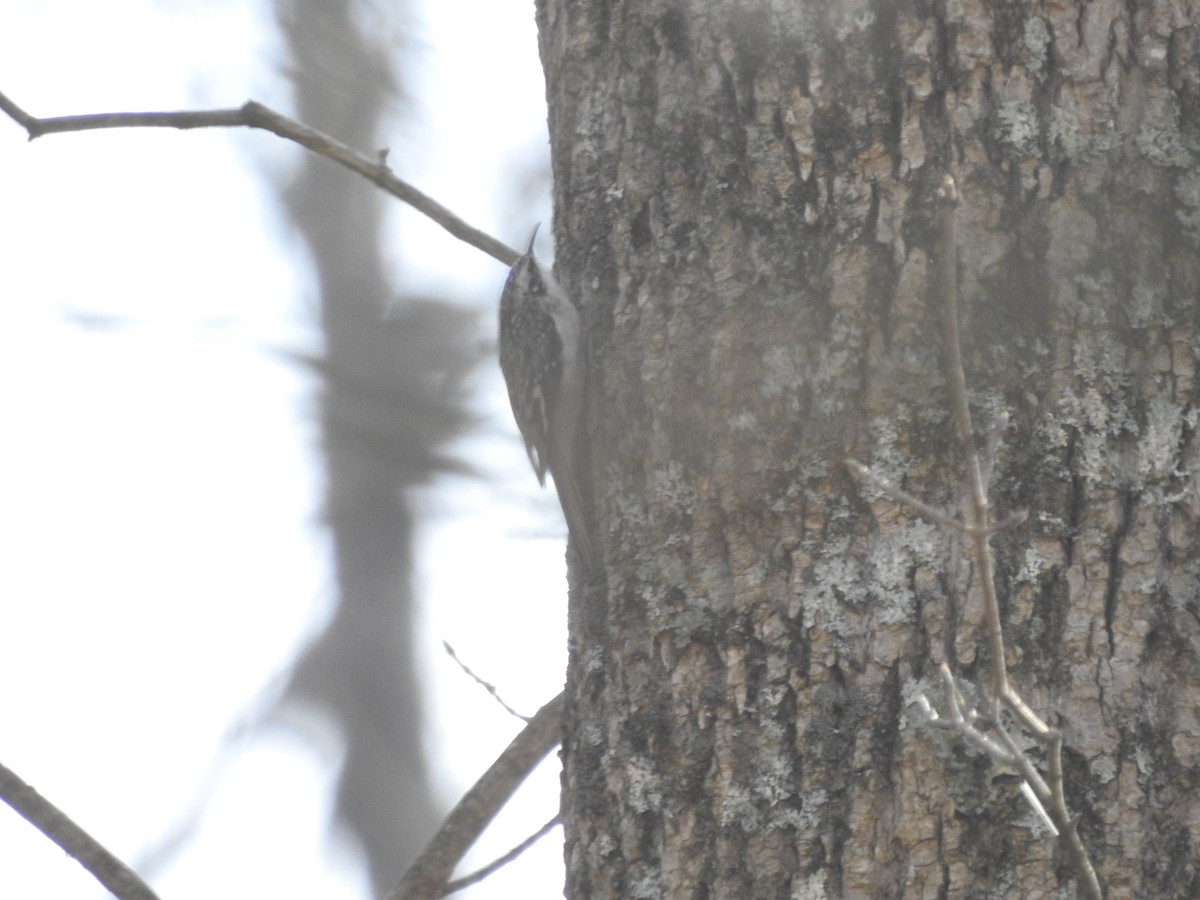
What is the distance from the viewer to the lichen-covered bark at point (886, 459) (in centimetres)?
146

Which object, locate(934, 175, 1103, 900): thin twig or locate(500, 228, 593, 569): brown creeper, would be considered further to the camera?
locate(500, 228, 593, 569): brown creeper

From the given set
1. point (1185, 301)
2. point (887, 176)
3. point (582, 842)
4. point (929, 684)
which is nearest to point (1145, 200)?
point (1185, 301)

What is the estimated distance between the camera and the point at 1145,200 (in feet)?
5.24

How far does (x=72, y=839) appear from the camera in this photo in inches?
77.4

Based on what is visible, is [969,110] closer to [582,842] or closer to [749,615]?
[749,615]

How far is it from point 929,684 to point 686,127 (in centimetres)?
82

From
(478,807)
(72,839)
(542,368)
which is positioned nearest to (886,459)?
(478,807)

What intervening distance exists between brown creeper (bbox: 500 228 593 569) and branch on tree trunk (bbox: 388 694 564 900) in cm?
40

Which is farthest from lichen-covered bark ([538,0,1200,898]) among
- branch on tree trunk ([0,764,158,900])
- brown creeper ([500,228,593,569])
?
branch on tree trunk ([0,764,158,900])

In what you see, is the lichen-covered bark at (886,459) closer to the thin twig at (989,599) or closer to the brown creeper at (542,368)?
the thin twig at (989,599)

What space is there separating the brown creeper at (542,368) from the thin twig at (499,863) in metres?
0.54

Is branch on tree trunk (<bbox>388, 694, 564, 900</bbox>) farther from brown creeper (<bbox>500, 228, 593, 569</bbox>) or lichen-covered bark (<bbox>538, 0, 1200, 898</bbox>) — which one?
lichen-covered bark (<bbox>538, 0, 1200, 898</bbox>)

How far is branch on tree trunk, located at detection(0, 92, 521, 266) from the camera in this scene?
7.73 ft

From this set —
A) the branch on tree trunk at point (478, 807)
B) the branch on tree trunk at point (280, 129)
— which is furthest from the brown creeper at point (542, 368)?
the branch on tree trunk at point (478, 807)
